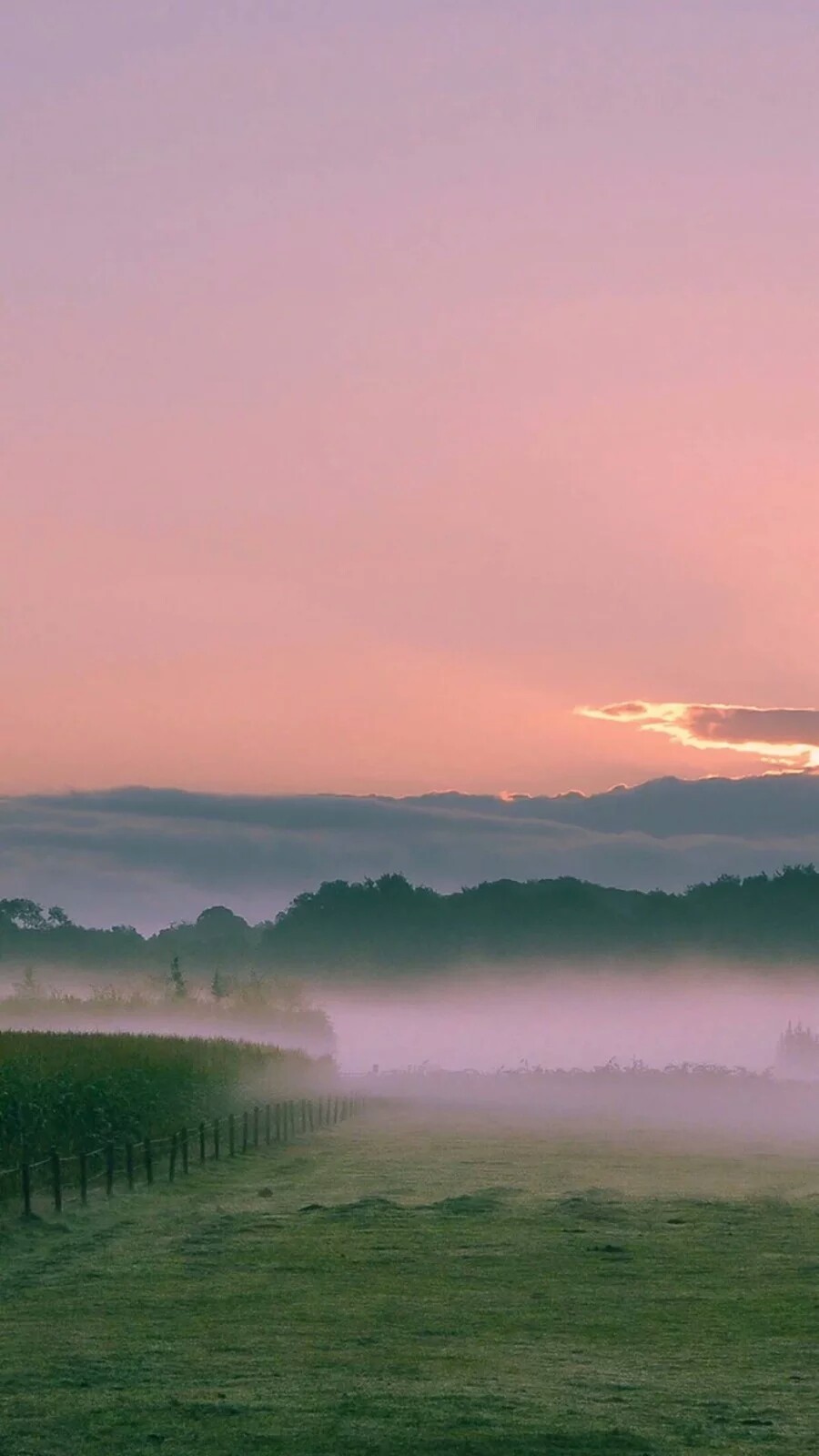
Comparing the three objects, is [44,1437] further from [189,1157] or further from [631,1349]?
[189,1157]

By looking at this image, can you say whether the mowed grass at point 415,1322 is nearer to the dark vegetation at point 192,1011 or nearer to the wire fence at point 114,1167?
the wire fence at point 114,1167

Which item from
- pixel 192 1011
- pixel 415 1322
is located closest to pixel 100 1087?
pixel 415 1322

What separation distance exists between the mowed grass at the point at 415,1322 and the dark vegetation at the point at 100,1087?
4.59 m

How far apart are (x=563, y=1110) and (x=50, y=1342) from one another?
286 feet

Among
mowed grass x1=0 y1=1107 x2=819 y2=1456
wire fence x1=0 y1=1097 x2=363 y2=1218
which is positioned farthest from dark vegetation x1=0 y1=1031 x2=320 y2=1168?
mowed grass x1=0 y1=1107 x2=819 y2=1456

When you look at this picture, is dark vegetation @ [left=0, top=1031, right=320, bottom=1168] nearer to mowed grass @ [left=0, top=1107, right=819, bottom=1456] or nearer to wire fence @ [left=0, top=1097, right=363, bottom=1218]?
wire fence @ [left=0, top=1097, right=363, bottom=1218]

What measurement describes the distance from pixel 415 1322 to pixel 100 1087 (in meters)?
26.3

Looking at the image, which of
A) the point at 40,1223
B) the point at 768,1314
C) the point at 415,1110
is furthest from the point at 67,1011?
the point at 768,1314

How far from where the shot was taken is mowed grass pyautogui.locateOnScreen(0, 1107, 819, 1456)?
16.7m

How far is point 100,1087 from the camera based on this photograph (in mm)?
47594

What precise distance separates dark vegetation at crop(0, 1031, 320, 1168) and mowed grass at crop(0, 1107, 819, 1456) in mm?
4595

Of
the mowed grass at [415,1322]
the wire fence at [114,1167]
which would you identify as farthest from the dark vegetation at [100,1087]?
the mowed grass at [415,1322]

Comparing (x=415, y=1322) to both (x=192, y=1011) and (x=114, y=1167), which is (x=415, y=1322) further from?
(x=192, y=1011)

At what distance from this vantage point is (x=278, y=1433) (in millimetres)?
16375
